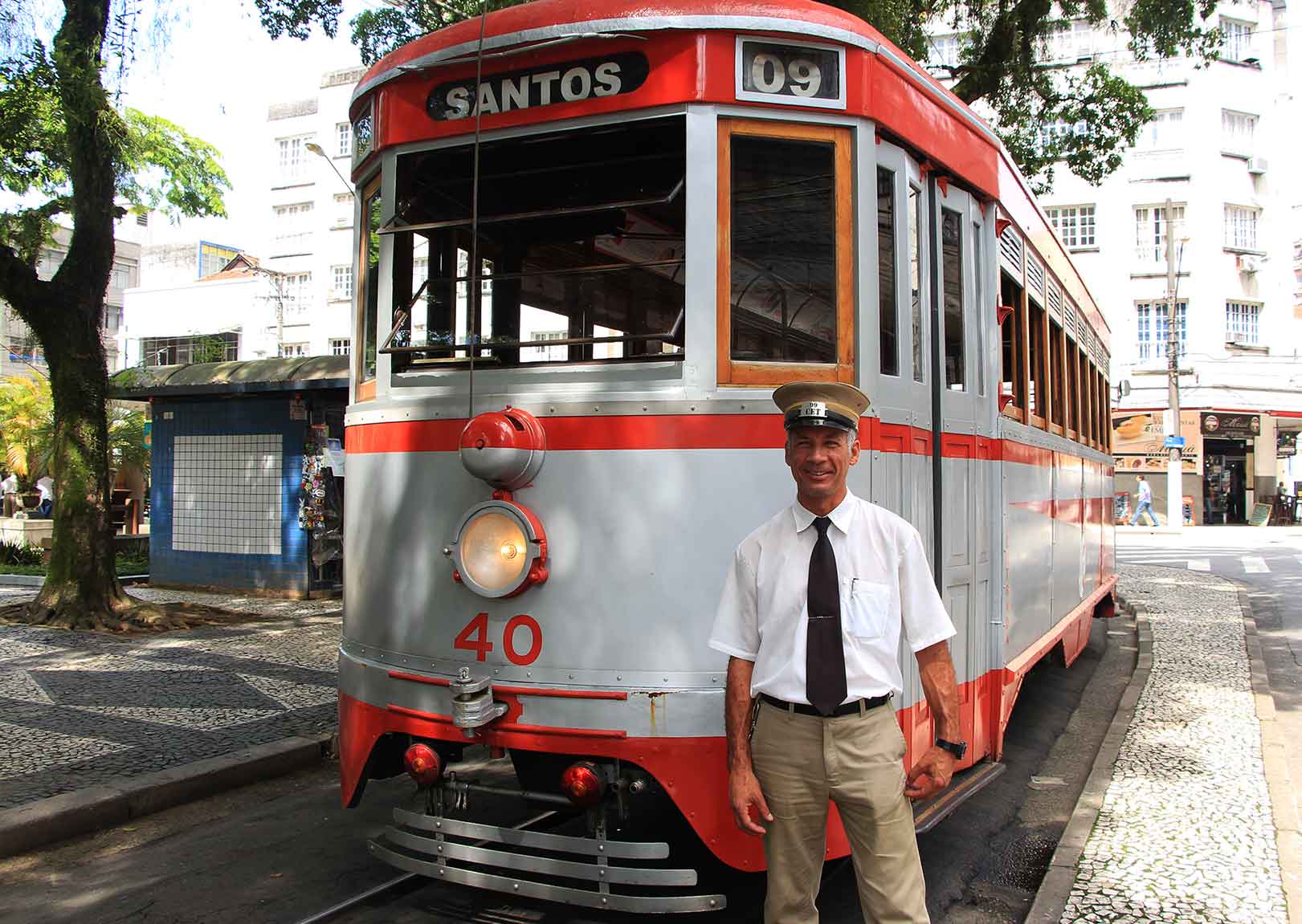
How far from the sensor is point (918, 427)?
13.9 ft

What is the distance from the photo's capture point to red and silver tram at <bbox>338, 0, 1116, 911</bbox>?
3594mm

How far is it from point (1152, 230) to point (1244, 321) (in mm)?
4370

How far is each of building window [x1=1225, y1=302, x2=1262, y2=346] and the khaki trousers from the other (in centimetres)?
3668

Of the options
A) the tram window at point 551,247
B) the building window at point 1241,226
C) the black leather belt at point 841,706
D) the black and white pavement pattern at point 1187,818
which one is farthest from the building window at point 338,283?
the black leather belt at point 841,706

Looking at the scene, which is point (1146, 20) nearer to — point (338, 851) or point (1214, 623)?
point (1214, 623)

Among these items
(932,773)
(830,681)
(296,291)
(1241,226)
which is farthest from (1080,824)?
(296,291)

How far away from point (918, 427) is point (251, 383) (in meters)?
10.6

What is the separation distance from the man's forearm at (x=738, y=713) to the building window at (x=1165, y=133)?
120ft

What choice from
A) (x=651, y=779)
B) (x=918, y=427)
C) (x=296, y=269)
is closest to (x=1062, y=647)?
(x=918, y=427)

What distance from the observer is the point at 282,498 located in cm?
1302

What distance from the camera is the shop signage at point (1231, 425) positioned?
111ft

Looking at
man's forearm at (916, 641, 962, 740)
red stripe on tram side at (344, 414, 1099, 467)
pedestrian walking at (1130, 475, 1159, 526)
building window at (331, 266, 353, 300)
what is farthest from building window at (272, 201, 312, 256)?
man's forearm at (916, 641, 962, 740)

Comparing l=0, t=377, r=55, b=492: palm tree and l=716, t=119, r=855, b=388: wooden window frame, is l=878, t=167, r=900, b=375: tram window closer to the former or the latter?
l=716, t=119, r=855, b=388: wooden window frame

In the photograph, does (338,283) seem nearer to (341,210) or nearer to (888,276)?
(341,210)
